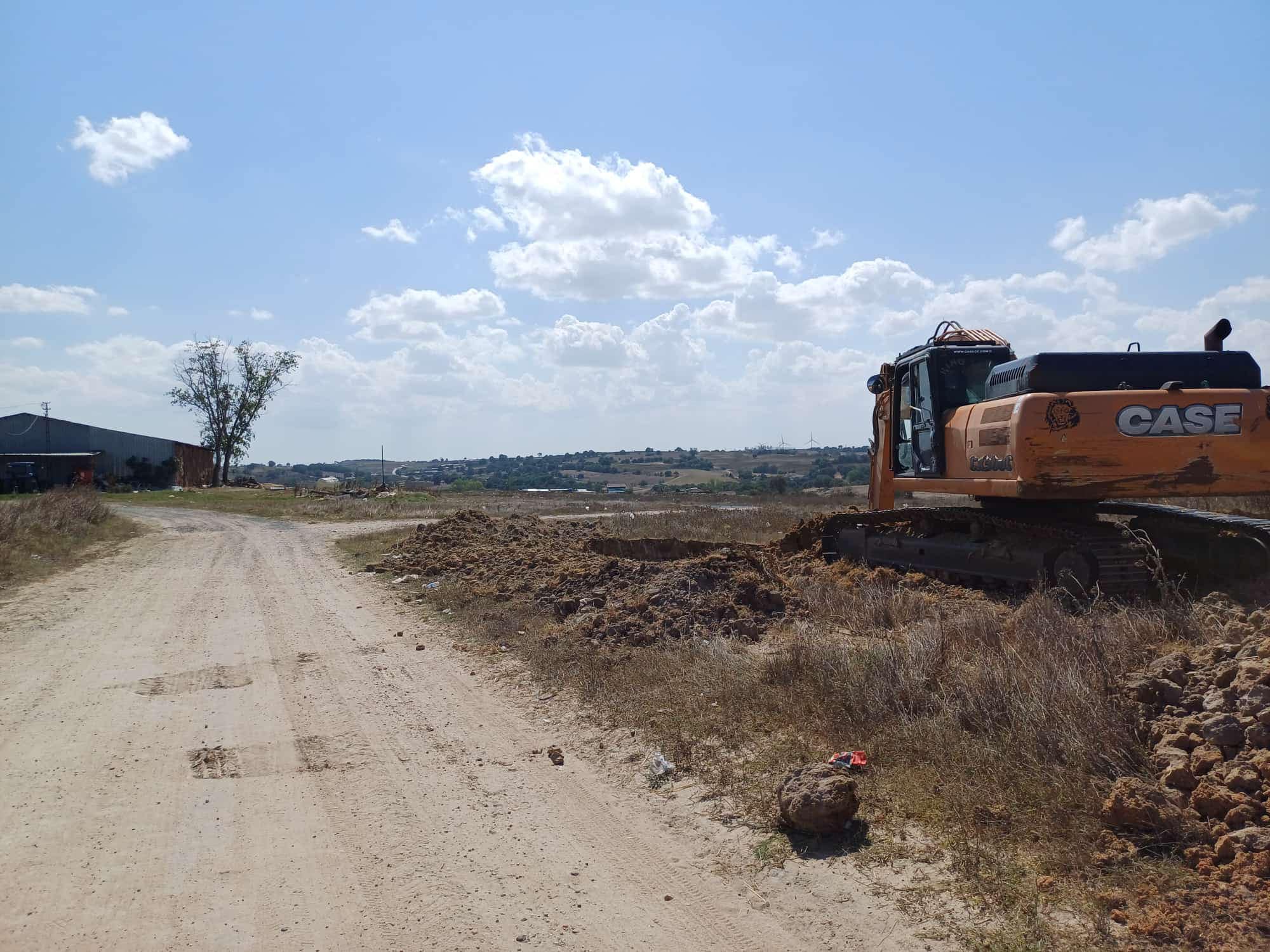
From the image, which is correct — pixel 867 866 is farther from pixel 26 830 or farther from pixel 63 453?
pixel 63 453

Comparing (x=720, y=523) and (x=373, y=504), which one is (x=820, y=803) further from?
(x=373, y=504)

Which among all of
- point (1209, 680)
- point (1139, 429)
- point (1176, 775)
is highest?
point (1139, 429)

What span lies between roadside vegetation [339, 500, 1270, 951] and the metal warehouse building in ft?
171

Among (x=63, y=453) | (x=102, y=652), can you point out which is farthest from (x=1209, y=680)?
(x=63, y=453)

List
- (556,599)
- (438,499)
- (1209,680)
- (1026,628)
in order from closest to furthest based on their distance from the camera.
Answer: (1209,680) < (1026,628) < (556,599) < (438,499)

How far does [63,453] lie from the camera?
182 ft

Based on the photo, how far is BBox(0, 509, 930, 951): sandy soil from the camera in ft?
13.6

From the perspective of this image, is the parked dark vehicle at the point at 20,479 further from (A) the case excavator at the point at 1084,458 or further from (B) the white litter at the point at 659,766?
(B) the white litter at the point at 659,766

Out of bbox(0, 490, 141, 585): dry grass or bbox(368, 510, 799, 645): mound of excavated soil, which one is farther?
bbox(0, 490, 141, 585): dry grass

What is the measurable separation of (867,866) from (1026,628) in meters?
3.53

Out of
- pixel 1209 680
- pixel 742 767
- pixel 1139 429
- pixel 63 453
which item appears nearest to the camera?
pixel 1209 680

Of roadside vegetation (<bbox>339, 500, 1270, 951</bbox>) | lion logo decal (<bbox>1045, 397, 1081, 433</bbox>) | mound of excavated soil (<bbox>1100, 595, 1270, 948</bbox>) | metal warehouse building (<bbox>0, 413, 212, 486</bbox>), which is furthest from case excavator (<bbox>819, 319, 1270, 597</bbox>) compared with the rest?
metal warehouse building (<bbox>0, 413, 212, 486</bbox>)

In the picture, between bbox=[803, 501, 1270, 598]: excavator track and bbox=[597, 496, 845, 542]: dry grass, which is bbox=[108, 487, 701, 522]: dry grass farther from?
bbox=[803, 501, 1270, 598]: excavator track

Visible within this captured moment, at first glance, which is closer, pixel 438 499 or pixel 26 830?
pixel 26 830
